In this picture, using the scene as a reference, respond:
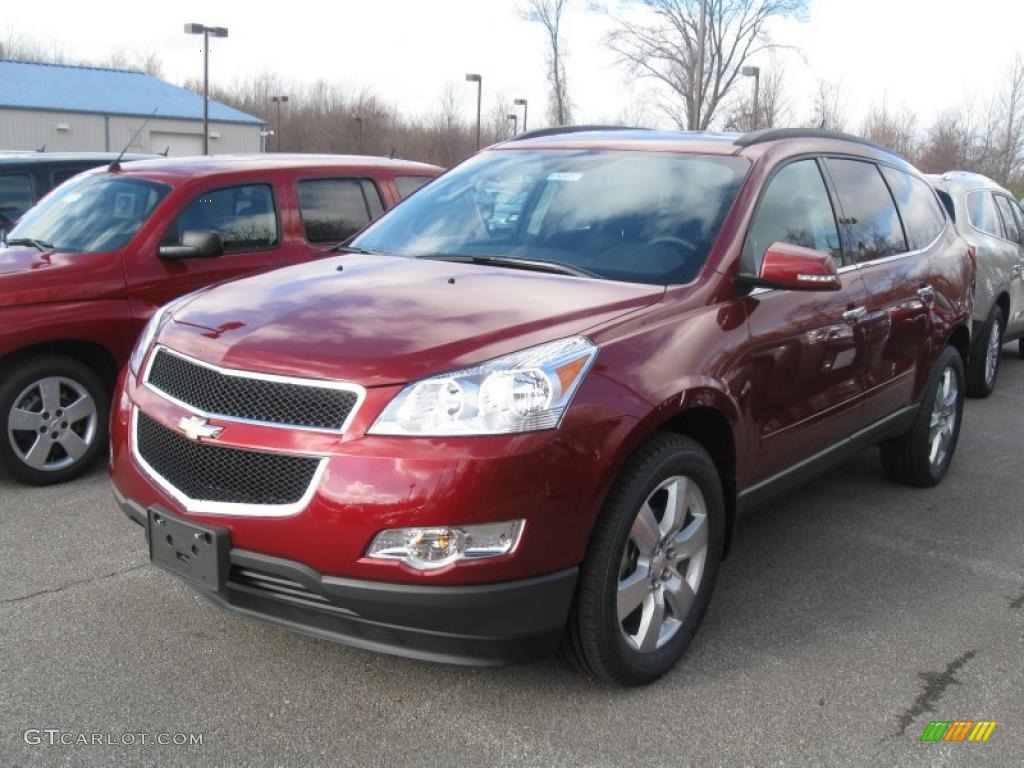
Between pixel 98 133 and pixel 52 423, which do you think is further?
pixel 98 133

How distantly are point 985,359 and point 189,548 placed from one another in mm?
7005

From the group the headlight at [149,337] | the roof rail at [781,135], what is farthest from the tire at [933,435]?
the headlight at [149,337]

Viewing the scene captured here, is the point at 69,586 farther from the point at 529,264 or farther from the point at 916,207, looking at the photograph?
the point at 916,207

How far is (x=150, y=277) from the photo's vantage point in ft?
18.0

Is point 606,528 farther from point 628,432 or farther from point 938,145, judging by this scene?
point 938,145

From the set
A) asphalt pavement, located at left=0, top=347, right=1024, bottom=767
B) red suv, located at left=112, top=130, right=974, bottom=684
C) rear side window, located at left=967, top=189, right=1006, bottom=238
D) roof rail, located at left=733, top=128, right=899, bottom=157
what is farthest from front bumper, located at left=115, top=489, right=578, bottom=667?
rear side window, located at left=967, top=189, right=1006, bottom=238

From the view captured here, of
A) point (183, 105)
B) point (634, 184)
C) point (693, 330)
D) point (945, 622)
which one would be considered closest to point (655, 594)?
point (693, 330)

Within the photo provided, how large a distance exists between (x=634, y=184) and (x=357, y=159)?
3410 mm

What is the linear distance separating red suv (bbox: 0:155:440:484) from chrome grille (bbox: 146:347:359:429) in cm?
181

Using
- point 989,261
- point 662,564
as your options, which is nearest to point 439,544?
point 662,564

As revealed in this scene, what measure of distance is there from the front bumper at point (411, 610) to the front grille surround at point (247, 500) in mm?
127

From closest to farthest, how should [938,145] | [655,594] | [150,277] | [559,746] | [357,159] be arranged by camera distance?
[559,746] → [655,594] → [150,277] → [357,159] → [938,145]

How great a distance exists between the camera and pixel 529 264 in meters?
3.69

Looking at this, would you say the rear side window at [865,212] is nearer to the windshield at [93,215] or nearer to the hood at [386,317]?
the hood at [386,317]
